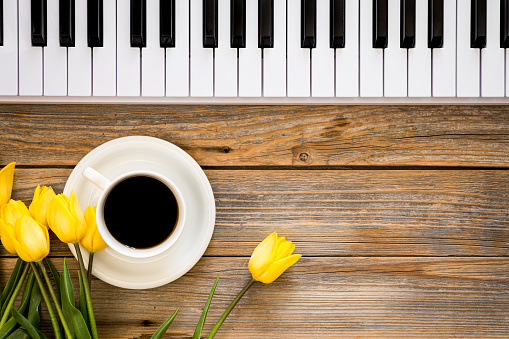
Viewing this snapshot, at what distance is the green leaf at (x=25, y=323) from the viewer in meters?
0.69

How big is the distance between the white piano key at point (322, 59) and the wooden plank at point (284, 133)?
0.28 ft

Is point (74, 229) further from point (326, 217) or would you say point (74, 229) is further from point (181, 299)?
point (326, 217)

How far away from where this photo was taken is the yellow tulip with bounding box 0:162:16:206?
772 millimetres

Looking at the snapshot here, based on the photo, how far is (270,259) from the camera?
0.75m

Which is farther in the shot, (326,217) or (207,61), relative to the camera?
(326,217)

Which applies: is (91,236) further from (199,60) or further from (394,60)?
(394,60)

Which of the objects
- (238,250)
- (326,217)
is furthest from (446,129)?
(238,250)

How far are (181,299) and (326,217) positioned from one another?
34 centimetres

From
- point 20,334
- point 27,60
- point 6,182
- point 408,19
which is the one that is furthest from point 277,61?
point 20,334

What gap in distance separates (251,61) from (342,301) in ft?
1.69

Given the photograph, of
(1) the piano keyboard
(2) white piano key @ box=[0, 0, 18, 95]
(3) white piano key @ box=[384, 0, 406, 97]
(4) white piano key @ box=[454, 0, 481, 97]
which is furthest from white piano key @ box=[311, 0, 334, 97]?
(2) white piano key @ box=[0, 0, 18, 95]

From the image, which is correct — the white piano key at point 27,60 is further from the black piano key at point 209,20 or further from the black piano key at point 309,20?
the black piano key at point 309,20

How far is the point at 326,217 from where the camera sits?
2.76 feet

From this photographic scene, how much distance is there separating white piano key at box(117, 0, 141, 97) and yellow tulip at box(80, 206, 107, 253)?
8.7 inches
